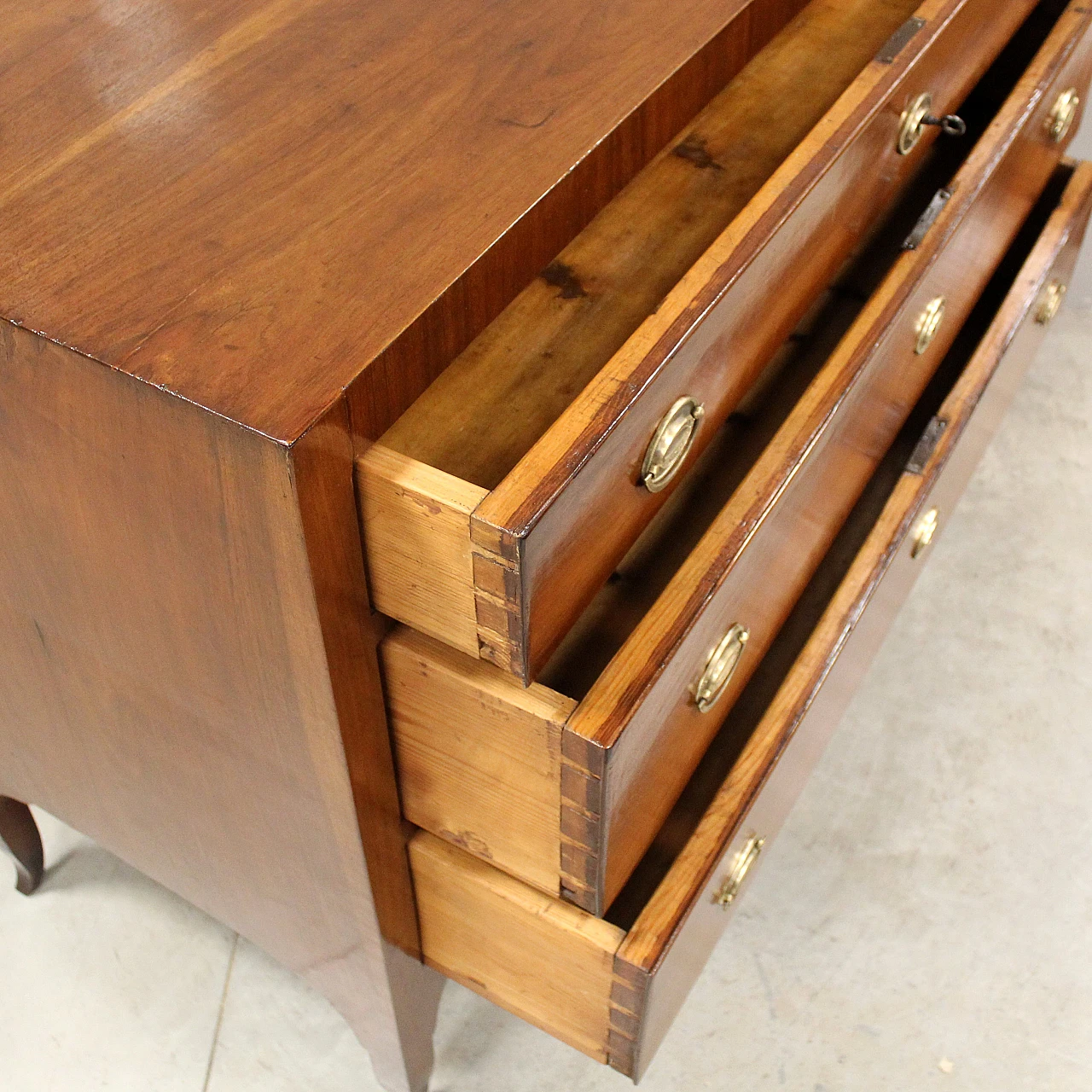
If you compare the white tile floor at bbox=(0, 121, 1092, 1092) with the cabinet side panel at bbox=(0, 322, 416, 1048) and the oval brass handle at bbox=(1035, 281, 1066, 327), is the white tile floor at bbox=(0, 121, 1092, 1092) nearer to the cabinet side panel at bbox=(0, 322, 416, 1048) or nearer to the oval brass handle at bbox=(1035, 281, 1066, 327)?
the cabinet side panel at bbox=(0, 322, 416, 1048)

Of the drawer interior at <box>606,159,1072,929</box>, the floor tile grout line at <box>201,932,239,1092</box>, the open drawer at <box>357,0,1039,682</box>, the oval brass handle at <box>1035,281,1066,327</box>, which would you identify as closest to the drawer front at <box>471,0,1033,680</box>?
the open drawer at <box>357,0,1039,682</box>

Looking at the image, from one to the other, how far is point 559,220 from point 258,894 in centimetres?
41

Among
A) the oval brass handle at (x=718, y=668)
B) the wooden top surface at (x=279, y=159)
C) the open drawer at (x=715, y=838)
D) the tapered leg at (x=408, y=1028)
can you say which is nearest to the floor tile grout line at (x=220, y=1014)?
the tapered leg at (x=408, y=1028)

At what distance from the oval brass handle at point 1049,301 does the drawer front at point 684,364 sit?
398mm

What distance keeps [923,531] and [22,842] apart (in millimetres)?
673

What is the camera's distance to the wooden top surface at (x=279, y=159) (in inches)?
16.7

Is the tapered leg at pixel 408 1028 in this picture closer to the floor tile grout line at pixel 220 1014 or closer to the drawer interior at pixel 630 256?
the floor tile grout line at pixel 220 1014

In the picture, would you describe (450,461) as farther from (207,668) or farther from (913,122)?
(913,122)

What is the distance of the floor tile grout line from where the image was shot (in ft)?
2.84

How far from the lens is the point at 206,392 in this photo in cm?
40

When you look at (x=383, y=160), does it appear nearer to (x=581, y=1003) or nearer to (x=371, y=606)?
(x=371, y=606)

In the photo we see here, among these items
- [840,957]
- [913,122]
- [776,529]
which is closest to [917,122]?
[913,122]

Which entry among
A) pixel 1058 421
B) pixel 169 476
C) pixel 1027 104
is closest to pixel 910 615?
pixel 1058 421

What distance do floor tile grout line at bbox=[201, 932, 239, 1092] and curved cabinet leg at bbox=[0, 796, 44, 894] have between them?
6.1 inches
